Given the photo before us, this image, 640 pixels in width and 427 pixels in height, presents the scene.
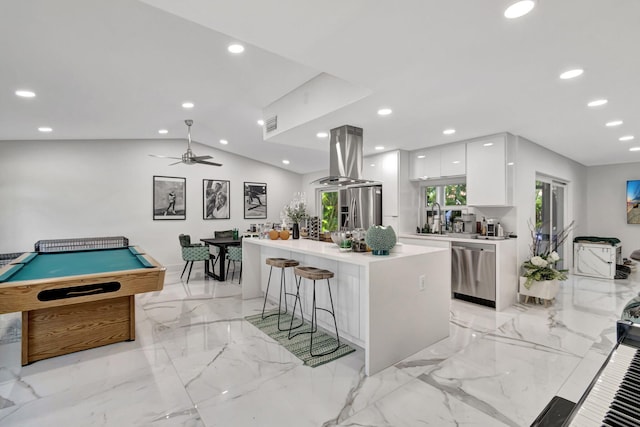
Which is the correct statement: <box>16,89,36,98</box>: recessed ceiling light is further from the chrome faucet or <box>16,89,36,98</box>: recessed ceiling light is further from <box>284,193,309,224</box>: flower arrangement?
the chrome faucet

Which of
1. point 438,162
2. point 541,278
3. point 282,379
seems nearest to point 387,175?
point 438,162

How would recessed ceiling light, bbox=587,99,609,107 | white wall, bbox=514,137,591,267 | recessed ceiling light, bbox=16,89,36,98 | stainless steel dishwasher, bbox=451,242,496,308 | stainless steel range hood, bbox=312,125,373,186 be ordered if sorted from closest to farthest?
recessed ceiling light, bbox=587,99,609,107
recessed ceiling light, bbox=16,89,36,98
stainless steel range hood, bbox=312,125,373,186
stainless steel dishwasher, bbox=451,242,496,308
white wall, bbox=514,137,591,267

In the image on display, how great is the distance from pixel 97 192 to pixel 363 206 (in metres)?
5.29

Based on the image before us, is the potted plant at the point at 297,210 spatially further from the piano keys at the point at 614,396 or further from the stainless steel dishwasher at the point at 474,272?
the piano keys at the point at 614,396

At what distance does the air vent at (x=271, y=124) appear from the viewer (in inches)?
167

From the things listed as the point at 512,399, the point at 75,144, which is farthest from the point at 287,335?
the point at 75,144

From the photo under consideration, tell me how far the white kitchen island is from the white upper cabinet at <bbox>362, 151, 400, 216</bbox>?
236cm

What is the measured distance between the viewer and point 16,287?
229 centimetres

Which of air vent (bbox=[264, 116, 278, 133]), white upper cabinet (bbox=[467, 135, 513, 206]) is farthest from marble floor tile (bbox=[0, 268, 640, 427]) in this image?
air vent (bbox=[264, 116, 278, 133])

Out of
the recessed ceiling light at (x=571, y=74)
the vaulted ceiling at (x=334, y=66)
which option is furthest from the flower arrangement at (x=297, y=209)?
the recessed ceiling light at (x=571, y=74)

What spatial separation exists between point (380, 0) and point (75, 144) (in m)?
6.62

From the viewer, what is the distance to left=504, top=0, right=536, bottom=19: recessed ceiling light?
165 cm

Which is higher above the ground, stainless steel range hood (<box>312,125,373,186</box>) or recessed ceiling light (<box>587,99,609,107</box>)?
recessed ceiling light (<box>587,99,609,107</box>)

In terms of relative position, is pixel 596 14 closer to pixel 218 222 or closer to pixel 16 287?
pixel 16 287
